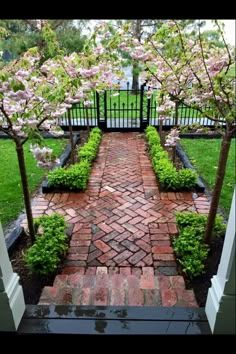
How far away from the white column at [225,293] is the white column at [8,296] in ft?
3.83

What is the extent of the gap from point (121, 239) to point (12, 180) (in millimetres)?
2371

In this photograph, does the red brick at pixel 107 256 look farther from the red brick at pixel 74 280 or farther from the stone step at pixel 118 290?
the red brick at pixel 74 280

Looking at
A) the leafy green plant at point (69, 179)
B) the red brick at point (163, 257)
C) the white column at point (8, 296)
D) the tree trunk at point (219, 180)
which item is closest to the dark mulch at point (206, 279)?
the tree trunk at point (219, 180)

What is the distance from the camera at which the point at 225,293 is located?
153 cm

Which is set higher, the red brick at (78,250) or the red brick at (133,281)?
the red brick at (133,281)

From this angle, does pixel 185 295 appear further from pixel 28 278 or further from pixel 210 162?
pixel 210 162

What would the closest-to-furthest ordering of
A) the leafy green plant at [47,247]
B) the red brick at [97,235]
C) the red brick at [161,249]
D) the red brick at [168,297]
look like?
the red brick at [168,297]
the leafy green plant at [47,247]
the red brick at [161,249]
the red brick at [97,235]

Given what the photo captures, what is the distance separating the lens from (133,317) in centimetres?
177

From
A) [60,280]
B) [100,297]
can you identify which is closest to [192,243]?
[100,297]

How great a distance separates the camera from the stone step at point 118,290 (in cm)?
214

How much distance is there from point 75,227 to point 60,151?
10.1ft

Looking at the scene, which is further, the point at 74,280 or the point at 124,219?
the point at 124,219
